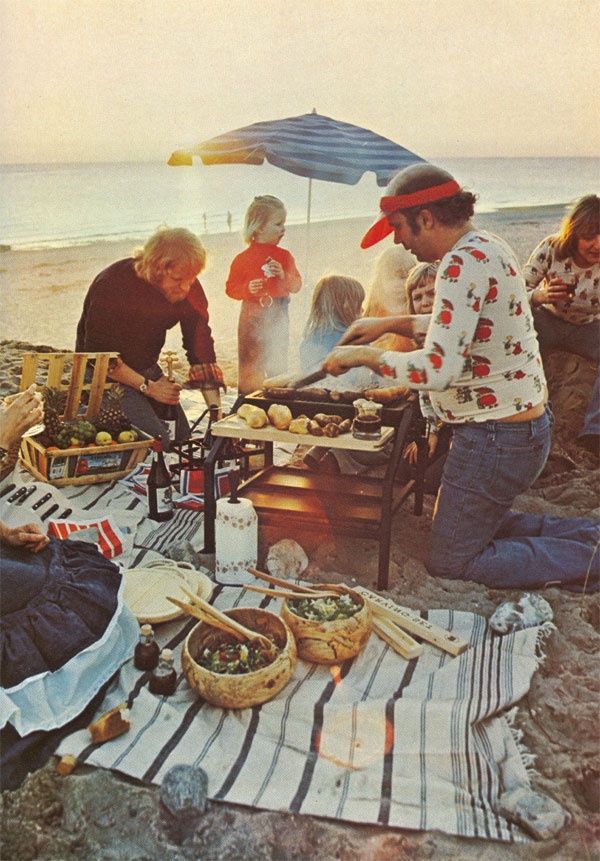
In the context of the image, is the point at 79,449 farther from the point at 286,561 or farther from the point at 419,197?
the point at 419,197

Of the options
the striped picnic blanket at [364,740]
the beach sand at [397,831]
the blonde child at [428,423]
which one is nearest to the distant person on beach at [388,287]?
the blonde child at [428,423]

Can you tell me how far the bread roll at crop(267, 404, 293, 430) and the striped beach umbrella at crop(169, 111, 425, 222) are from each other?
7.31 ft

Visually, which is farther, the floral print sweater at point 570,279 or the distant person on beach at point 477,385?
the floral print sweater at point 570,279

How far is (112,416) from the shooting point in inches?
193

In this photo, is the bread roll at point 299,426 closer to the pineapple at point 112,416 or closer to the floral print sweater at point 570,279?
the pineapple at point 112,416

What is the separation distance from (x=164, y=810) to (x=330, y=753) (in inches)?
23.0

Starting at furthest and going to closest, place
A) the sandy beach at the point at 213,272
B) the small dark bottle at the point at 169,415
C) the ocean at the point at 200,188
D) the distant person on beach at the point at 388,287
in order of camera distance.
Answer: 1. the sandy beach at the point at 213,272
2. the ocean at the point at 200,188
3. the small dark bottle at the point at 169,415
4. the distant person on beach at the point at 388,287

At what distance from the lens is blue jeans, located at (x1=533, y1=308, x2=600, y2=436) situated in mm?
4668

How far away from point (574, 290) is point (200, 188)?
16.1 ft

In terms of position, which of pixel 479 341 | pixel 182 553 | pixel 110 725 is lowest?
pixel 182 553

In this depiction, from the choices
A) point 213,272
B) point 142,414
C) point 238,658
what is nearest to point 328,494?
point 238,658

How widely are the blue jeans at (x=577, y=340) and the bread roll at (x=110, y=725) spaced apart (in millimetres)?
3571

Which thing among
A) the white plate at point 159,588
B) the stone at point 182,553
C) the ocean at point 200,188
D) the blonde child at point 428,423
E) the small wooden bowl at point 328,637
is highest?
the ocean at point 200,188

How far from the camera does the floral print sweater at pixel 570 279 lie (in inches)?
176
